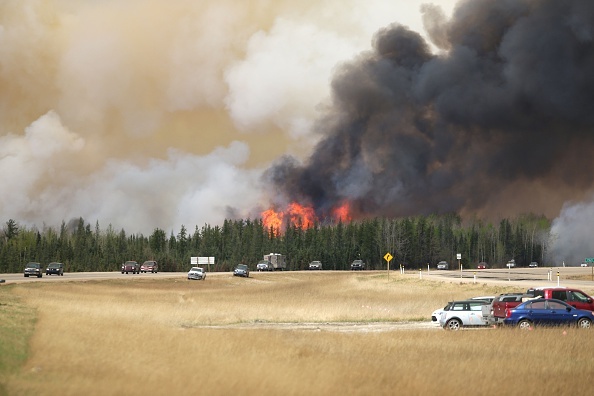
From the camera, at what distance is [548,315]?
38812 millimetres

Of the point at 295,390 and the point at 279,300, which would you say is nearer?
the point at 295,390

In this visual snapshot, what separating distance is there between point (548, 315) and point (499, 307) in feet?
13.2

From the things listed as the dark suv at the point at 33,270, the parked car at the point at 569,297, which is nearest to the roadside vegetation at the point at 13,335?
the parked car at the point at 569,297

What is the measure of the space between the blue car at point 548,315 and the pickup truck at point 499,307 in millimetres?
1647

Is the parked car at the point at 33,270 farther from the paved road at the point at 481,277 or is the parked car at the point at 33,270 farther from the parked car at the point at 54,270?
the parked car at the point at 54,270

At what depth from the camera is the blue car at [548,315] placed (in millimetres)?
38844

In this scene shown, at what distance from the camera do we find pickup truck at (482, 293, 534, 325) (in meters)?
40.9

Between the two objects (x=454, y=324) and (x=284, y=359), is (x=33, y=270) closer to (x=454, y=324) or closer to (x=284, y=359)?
(x=454, y=324)

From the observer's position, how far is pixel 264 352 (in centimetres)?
2848

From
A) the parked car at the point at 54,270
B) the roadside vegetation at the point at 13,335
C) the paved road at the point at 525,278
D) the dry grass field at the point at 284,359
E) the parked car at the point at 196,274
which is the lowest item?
the dry grass field at the point at 284,359

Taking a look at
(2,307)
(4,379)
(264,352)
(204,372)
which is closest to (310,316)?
(2,307)

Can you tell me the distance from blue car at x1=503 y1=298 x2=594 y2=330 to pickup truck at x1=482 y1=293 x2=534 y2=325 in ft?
5.40

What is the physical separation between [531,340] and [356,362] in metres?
10.8

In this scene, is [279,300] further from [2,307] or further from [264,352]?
[264,352]
